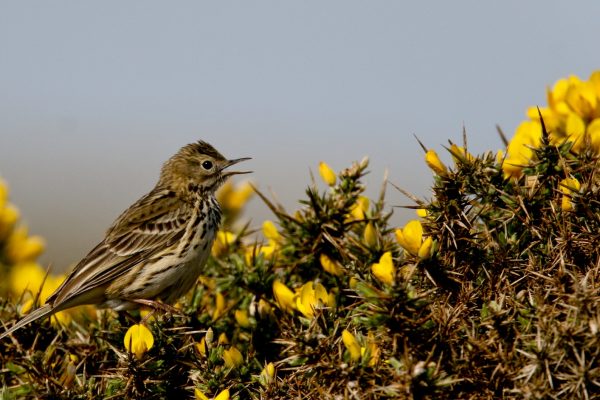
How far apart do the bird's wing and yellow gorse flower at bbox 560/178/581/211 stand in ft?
11.6

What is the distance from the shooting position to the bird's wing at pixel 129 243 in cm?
596

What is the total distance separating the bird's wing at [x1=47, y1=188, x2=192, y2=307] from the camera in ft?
19.6

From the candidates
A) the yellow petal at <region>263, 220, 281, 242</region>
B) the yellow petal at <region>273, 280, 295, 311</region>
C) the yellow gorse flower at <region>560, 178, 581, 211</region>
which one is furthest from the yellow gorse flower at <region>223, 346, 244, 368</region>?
the yellow gorse flower at <region>560, 178, 581, 211</region>

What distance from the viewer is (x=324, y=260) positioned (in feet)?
16.4

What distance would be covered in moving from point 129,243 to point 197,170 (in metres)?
1.23

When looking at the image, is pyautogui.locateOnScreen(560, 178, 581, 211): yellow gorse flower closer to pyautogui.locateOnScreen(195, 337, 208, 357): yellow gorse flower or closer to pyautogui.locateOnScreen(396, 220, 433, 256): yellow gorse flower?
pyautogui.locateOnScreen(396, 220, 433, 256): yellow gorse flower

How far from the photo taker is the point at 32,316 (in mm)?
4879

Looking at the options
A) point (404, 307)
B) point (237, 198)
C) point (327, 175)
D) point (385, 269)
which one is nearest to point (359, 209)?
point (327, 175)

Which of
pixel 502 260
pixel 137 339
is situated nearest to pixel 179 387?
pixel 137 339

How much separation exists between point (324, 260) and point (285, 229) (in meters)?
0.38

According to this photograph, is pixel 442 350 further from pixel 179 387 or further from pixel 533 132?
pixel 533 132

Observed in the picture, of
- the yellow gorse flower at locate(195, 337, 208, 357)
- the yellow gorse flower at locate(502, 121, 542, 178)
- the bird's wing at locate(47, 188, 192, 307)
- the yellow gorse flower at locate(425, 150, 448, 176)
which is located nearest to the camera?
the yellow gorse flower at locate(425, 150, 448, 176)

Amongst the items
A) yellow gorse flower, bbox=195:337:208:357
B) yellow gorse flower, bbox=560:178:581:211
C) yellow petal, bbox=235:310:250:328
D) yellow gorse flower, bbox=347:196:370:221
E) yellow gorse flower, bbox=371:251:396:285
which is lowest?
yellow gorse flower, bbox=195:337:208:357

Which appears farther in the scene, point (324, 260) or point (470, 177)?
point (324, 260)
